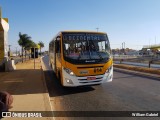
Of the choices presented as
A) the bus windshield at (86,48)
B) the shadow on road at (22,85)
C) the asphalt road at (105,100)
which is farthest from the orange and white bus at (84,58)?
the shadow on road at (22,85)

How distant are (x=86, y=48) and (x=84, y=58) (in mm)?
624

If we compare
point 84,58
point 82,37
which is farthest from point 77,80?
point 82,37

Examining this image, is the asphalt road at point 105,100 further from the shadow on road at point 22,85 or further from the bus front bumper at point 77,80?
the shadow on road at point 22,85

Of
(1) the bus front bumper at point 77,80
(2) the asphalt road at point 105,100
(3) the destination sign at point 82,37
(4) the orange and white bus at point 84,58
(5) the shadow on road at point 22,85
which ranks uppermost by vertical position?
(3) the destination sign at point 82,37

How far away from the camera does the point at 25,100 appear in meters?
8.10

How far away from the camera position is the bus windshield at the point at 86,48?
34.0 ft

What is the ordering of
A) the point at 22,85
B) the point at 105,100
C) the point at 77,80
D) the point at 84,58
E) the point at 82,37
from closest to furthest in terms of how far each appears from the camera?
the point at 105,100
the point at 77,80
the point at 84,58
the point at 82,37
the point at 22,85

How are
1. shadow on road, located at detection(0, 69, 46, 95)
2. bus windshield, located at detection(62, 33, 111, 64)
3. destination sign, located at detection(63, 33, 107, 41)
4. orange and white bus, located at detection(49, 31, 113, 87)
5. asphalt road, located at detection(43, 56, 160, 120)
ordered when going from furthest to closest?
destination sign, located at detection(63, 33, 107, 41) < bus windshield, located at detection(62, 33, 111, 64) < orange and white bus, located at detection(49, 31, 113, 87) < shadow on road, located at detection(0, 69, 46, 95) < asphalt road, located at detection(43, 56, 160, 120)

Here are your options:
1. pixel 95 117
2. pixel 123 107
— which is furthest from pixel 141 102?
pixel 95 117

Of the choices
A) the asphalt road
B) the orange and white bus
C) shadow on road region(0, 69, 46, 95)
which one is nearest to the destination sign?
the orange and white bus

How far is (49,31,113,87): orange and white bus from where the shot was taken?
33.4 feet

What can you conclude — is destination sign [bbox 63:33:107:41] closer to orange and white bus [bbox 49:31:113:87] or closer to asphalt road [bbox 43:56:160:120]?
orange and white bus [bbox 49:31:113:87]

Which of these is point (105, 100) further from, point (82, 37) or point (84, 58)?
point (82, 37)

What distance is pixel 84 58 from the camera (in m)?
10.3
